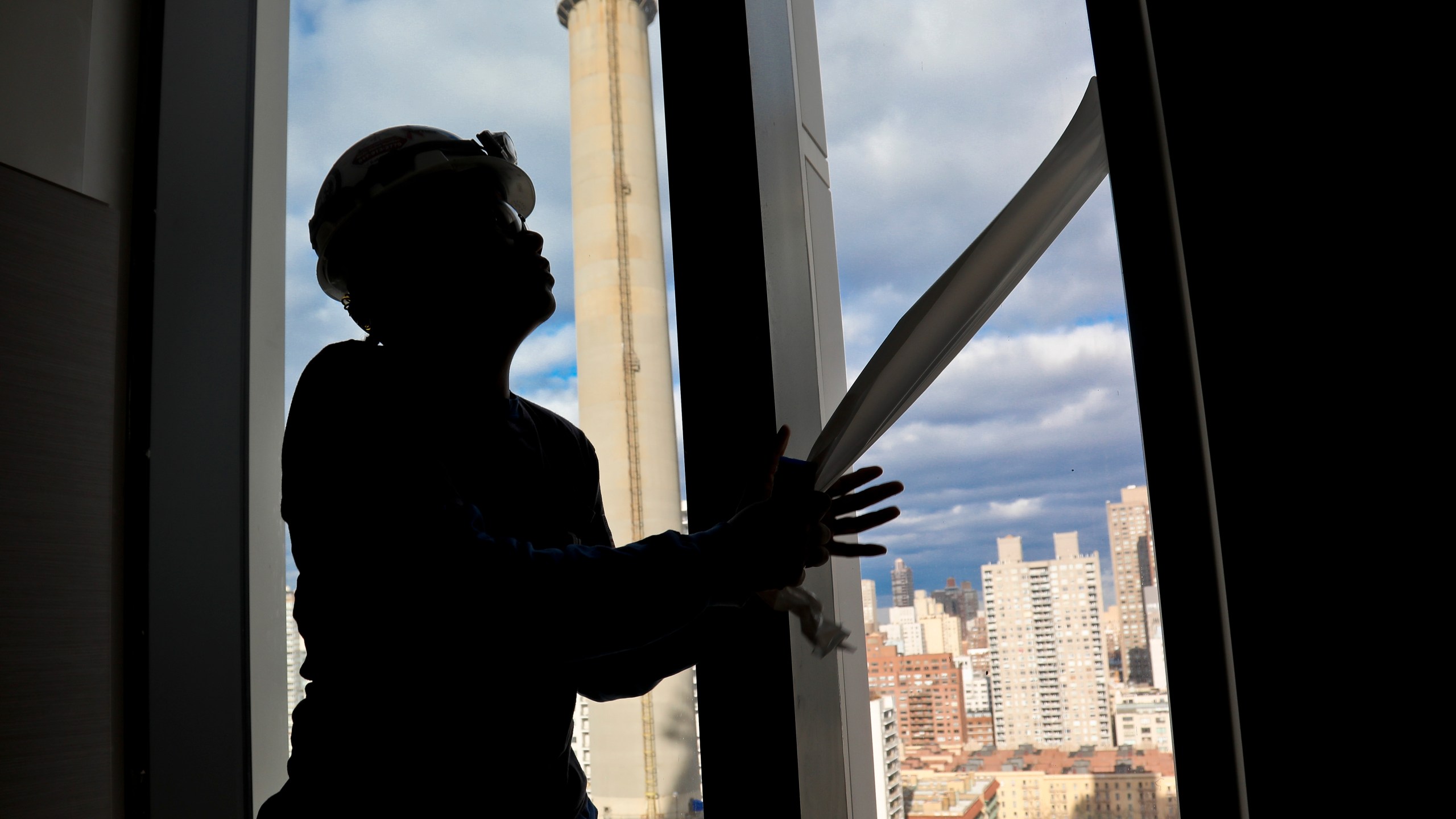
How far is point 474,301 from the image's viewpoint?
37.0 inches

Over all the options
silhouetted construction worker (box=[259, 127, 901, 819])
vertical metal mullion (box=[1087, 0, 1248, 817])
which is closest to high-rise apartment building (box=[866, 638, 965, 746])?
silhouetted construction worker (box=[259, 127, 901, 819])

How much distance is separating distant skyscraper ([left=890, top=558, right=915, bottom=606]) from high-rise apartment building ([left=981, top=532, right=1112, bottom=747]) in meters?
0.10

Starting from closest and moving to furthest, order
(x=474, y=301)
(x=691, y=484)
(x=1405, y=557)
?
(x=1405, y=557) → (x=474, y=301) → (x=691, y=484)

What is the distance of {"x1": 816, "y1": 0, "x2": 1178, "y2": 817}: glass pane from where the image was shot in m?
1.05

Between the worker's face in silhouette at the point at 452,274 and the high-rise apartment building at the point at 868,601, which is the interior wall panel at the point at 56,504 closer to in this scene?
the worker's face in silhouette at the point at 452,274

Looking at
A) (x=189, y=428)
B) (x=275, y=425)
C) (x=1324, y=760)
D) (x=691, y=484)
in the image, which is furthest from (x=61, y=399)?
(x=1324, y=760)

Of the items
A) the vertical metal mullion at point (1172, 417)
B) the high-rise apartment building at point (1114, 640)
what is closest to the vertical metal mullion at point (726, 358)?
the high-rise apartment building at point (1114, 640)

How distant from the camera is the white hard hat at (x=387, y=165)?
3.11ft

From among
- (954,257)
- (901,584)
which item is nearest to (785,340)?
(954,257)

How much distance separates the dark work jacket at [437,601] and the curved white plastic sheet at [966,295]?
9.8 inches

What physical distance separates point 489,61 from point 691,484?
1742 millimetres

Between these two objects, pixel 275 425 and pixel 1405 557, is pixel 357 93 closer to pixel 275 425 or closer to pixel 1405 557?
pixel 275 425

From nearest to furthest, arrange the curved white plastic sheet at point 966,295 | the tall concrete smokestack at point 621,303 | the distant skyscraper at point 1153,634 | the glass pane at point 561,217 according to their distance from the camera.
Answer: the curved white plastic sheet at point 966,295
the distant skyscraper at point 1153,634
the glass pane at point 561,217
the tall concrete smokestack at point 621,303

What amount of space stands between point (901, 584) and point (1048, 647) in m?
0.21
